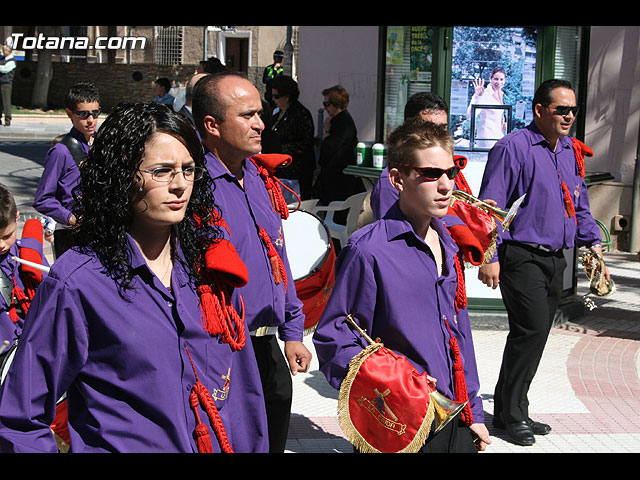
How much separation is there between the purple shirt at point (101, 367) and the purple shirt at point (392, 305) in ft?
2.70

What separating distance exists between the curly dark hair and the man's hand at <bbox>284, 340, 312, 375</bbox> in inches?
51.7

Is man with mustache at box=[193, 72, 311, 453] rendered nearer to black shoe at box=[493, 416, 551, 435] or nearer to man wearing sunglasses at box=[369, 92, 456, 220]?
man wearing sunglasses at box=[369, 92, 456, 220]

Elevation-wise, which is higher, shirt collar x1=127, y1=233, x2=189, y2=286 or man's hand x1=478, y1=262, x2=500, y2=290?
shirt collar x1=127, y1=233, x2=189, y2=286

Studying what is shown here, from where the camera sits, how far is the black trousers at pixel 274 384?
13.2ft

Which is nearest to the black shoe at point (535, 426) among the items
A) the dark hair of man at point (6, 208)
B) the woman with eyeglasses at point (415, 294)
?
the woman with eyeglasses at point (415, 294)

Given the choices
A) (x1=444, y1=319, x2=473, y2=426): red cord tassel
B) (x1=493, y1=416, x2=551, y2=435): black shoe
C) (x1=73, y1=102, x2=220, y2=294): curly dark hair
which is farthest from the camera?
(x1=493, y1=416, x2=551, y2=435): black shoe

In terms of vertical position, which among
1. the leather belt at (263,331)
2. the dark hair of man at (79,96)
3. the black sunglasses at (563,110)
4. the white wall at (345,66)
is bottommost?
the leather belt at (263,331)

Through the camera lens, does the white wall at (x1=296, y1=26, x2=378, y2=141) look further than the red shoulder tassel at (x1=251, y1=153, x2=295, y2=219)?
Yes

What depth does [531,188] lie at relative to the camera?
5715 millimetres

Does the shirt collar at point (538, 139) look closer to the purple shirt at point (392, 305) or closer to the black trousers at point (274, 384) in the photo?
the black trousers at point (274, 384)

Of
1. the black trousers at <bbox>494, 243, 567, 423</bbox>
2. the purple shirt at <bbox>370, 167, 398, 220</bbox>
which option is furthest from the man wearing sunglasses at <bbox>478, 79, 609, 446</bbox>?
the purple shirt at <bbox>370, 167, 398, 220</bbox>

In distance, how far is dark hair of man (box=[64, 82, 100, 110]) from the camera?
265 inches

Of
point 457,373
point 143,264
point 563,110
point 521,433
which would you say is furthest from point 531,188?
point 143,264
